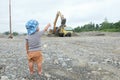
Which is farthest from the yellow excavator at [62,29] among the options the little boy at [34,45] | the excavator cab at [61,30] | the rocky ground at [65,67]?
the little boy at [34,45]

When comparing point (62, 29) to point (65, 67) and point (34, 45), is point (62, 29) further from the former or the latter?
point (34, 45)

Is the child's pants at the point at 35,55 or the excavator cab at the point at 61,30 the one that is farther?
the excavator cab at the point at 61,30

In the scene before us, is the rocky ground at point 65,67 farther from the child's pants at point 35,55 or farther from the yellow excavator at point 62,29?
the yellow excavator at point 62,29

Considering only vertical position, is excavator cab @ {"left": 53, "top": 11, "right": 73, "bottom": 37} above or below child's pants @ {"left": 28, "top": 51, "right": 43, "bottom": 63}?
above

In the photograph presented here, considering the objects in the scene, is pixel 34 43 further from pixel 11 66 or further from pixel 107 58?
pixel 107 58

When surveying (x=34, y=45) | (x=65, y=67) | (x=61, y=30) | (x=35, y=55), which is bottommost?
(x=65, y=67)

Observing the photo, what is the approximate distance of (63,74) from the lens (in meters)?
9.93

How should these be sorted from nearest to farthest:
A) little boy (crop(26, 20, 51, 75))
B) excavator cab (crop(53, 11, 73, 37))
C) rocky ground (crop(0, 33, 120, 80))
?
1. little boy (crop(26, 20, 51, 75))
2. rocky ground (crop(0, 33, 120, 80))
3. excavator cab (crop(53, 11, 73, 37))

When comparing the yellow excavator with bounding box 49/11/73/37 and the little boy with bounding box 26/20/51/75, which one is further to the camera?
the yellow excavator with bounding box 49/11/73/37

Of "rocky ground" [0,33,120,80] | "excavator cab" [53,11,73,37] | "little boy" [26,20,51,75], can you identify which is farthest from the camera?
"excavator cab" [53,11,73,37]

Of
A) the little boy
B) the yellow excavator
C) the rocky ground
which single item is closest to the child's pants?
the little boy

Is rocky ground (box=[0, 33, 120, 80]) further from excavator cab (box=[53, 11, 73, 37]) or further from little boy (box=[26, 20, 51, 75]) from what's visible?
excavator cab (box=[53, 11, 73, 37])

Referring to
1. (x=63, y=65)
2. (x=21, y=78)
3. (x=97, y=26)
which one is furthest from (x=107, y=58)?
(x=97, y=26)

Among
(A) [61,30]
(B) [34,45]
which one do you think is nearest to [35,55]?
(B) [34,45]
